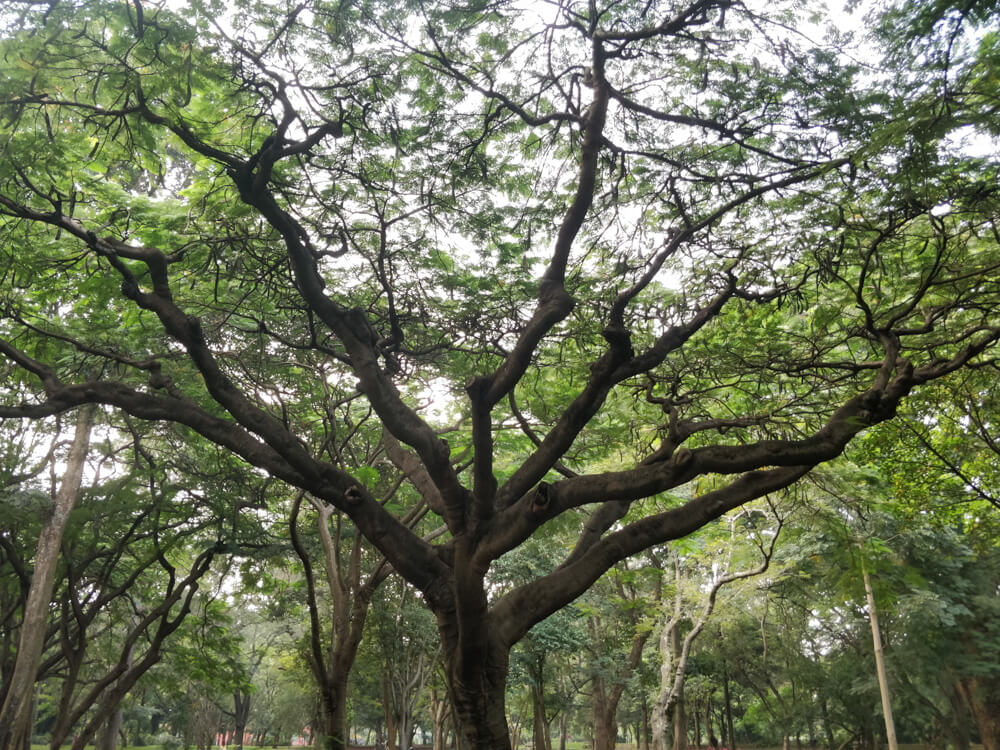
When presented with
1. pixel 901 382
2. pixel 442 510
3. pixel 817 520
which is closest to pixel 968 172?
pixel 901 382

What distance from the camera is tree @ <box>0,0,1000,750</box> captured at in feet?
17.1

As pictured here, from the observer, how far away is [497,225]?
23.2 feet

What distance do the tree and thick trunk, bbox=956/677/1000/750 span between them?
60.1ft

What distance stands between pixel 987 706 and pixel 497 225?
23.1m

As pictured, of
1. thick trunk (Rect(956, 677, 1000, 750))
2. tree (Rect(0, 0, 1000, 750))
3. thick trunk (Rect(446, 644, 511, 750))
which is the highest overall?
tree (Rect(0, 0, 1000, 750))

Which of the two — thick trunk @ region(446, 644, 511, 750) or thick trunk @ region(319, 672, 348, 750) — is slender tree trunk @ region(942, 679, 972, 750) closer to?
thick trunk @ region(319, 672, 348, 750)

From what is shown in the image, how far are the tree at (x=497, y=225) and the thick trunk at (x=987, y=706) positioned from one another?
18.3 m

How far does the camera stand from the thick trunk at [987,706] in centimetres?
1978

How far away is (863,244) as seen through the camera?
21.4 feet

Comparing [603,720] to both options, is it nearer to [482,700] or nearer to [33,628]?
[33,628]

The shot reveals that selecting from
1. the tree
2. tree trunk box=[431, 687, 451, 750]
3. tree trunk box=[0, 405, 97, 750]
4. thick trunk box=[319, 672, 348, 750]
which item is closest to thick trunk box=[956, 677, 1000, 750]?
tree trunk box=[431, 687, 451, 750]

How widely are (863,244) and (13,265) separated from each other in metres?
8.77

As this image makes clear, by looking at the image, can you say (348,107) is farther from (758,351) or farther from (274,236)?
(758,351)

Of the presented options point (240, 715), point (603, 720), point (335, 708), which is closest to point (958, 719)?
point (603, 720)
